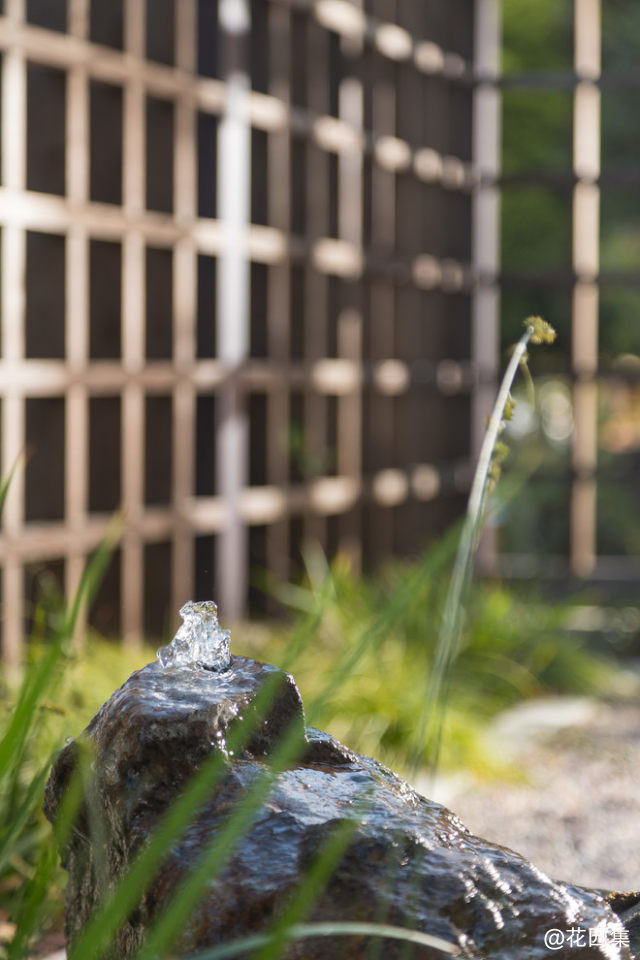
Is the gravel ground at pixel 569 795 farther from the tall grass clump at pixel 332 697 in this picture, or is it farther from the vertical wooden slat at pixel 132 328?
the vertical wooden slat at pixel 132 328

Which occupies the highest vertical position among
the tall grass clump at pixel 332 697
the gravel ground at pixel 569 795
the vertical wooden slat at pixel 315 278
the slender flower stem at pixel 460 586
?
the vertical wooden slat at pixel 315 278

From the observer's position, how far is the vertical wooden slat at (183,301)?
157 inches

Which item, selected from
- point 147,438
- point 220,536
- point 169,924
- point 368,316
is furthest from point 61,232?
point 169,924

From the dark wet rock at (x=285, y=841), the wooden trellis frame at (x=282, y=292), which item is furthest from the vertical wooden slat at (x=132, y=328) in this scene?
the dark wet rock at (x=285, y=841)

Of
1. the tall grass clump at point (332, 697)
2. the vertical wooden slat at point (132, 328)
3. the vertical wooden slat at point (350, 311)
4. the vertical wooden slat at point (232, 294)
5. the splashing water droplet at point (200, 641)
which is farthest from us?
the vertical wooden slat at point (350, 311)

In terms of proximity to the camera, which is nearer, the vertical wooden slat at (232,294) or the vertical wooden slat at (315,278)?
the vertical wooden slat at (232,294)

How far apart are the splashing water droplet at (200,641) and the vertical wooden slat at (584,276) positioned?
170 inches

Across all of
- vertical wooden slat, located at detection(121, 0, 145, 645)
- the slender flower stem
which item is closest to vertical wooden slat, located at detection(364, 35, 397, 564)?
vertical wooden slat, located at detection(121, 0, 145, 645)

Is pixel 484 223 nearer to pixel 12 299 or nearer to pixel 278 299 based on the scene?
pixel 278 299

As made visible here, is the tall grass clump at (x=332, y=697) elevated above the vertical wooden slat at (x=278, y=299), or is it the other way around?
the vertical wooden slat at (x=278, y=299)

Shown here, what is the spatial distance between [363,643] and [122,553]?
2.85m

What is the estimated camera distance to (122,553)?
12.5ft

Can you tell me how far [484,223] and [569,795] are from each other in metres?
2.92

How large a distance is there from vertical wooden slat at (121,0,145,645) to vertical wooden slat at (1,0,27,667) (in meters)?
0.44
